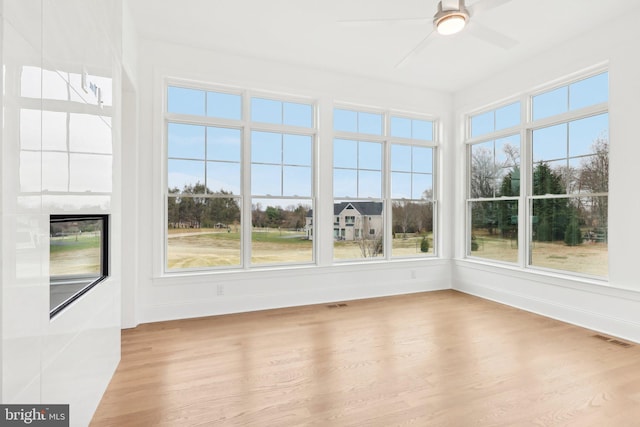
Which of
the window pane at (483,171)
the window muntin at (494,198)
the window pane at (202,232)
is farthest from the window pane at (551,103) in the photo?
the window pane at (202,232)

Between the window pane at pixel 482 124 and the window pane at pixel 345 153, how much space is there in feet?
6.29

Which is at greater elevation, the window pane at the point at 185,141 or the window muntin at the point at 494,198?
the window pane at the point at 185,141

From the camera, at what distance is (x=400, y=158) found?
523 cm

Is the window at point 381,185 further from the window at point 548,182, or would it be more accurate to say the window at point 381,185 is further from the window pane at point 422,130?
the window at point 548,182

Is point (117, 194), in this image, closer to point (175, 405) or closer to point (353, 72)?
point (175, 405)

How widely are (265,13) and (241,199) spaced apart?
2.10 metres

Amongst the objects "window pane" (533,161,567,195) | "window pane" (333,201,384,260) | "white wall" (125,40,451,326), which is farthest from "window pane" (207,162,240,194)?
"window pane" (533,161,567,195)

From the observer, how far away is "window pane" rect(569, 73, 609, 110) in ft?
11.9

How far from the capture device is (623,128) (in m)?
3.37

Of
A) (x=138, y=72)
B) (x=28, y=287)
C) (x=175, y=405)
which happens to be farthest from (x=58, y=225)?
(x=138, y=72)

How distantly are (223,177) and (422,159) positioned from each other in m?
3.15

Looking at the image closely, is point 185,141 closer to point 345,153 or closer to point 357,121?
point 345,153

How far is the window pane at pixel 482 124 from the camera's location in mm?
4938

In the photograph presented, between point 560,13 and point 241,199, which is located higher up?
point 560,13
